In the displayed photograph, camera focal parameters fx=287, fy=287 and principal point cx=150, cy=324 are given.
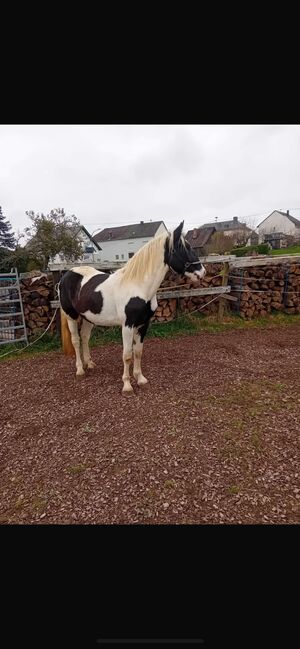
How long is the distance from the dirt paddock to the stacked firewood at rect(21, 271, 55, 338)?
130 centimetres

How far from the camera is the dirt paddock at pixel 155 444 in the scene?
1933 mm

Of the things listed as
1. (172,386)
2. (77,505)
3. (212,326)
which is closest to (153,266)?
(172,386)

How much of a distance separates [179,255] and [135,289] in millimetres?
657

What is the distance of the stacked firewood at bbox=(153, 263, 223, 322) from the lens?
6.38 meters

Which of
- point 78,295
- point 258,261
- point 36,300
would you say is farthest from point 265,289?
point 36,300

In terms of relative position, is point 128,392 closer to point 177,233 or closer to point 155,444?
point 155,444

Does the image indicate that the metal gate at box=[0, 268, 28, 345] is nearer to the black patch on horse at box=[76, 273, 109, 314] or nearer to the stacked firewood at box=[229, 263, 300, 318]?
the black patch on horse at box=[76, 273, 109, 314]

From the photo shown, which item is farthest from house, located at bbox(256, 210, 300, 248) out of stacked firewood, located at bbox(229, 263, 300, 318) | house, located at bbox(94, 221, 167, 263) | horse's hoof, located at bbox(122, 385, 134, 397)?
horse's hoof, located at bbox(122, 385, 134, 397)

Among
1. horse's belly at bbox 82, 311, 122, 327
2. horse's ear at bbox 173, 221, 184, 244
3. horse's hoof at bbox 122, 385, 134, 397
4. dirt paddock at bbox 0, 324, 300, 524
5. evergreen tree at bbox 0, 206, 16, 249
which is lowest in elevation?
dirt paddock at bbox 0, 324, 300, 524

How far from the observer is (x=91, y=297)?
144 inches

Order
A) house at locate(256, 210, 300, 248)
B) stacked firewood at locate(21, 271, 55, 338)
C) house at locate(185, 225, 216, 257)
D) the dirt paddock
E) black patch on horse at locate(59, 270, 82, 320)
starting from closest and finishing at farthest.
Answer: the dirt paddock, black patch on horse at locate(59, 270, 82, 320), stacked firewood at locate(21, 271, 55, 338), house at locate(185, 225, 216, 257), house at locate(256, 210, 300, 248)

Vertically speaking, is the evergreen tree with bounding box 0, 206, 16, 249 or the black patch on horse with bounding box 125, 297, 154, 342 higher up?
the evergreen tree with bounding box 0, 206, 16, 249

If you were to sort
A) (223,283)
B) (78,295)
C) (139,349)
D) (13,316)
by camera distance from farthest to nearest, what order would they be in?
(223,283) → (13,316) → (78,295) → (139,349)

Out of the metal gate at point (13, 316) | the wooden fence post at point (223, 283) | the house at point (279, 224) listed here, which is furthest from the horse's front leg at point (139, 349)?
the house at point (279, 224)
